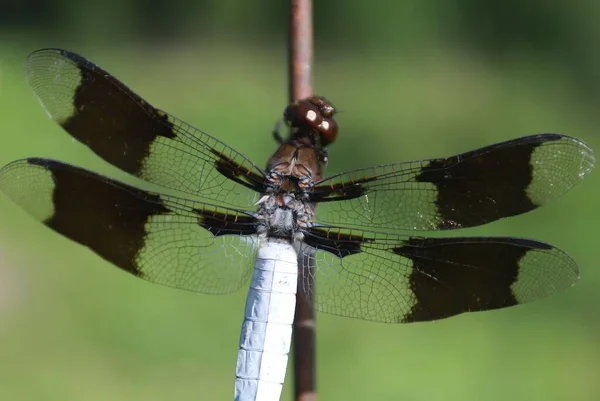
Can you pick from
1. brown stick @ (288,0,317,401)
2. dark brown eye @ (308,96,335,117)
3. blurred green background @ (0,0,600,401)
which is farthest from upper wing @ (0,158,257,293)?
blurred green background @ (0,0,600,401)

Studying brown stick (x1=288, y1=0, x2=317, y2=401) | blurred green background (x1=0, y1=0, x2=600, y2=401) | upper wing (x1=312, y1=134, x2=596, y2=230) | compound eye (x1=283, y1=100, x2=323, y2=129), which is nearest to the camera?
brown stick (x1=288, y1=0, x2=317, y2=401)

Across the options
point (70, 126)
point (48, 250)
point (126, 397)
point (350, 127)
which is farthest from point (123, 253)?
point (350, 127)

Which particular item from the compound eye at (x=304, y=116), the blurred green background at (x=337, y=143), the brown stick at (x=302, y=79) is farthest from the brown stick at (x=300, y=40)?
the blurred green background at (x=337, y=143)

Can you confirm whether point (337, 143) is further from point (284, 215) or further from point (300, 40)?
point (300, 40)

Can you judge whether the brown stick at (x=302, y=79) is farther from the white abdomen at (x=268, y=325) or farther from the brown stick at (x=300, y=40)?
the white abdomen at (x=268, y=325)

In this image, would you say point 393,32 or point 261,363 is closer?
point 261,363

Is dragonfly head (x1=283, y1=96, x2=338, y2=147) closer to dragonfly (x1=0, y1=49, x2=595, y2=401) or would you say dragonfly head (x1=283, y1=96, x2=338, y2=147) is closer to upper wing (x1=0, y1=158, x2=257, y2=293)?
dragonfly (x1=0, y1=49, x2=595, y2=401)

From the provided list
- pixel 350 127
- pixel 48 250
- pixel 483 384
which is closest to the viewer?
pixel 483 384

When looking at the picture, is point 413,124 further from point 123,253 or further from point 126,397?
point 123,253
